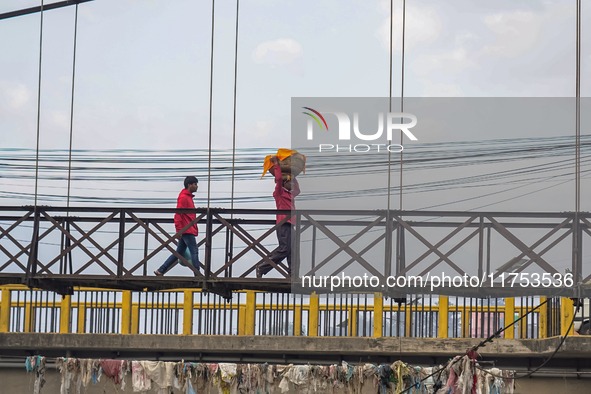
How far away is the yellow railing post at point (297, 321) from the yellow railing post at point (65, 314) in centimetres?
427

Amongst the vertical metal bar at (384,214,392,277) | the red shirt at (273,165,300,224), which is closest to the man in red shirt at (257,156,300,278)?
the red shirt at (273,165,300,224)

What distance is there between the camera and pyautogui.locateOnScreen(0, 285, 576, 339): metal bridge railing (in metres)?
15.3

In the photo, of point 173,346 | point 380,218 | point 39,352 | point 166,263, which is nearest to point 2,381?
point 39,352

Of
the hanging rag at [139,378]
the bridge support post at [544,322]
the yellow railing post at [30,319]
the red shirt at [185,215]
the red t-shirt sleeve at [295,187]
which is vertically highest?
the red t-shirt sleeve at [295,187]

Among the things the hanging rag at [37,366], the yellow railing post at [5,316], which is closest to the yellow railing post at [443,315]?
the hanging rag at [37,366]

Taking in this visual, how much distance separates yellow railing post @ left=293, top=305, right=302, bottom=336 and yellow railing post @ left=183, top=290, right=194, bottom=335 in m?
1.92

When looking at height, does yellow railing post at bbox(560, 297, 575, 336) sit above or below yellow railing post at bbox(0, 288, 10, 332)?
above

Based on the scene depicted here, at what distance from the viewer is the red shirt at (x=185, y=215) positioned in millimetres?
12516

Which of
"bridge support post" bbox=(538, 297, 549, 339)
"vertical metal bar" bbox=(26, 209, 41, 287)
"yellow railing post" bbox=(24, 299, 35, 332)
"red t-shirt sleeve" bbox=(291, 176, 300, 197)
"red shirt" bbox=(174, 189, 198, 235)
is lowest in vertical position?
"yellow railing post" bbox=(24, 299, 35, 332)

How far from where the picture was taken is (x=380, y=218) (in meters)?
12.0

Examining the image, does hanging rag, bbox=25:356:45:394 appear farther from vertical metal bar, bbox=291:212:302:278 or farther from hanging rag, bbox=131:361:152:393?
vertical metal bar, bbox=291:212:302:278

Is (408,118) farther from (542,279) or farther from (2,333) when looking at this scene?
(2,333)

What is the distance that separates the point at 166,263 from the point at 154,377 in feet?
5.93

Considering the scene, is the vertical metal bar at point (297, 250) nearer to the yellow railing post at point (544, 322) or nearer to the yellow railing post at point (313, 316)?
the yellow railing post at point (313, 316)
